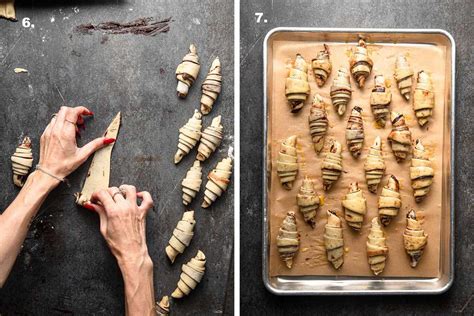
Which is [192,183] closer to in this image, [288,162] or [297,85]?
[288,162]

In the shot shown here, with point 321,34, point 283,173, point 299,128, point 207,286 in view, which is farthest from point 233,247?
Result: point 321,34

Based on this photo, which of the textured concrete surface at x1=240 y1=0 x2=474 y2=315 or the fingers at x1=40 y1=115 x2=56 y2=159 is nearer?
the fingers at x1=40 y1=115 x2=56 y2=159

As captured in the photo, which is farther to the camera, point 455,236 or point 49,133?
point 455,236

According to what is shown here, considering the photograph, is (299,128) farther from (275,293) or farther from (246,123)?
(275,293)

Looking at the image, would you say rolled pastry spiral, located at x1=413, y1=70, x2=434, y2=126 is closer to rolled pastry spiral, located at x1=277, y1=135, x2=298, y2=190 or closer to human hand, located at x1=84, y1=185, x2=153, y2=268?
rolled pastry spiral, located at x1=277, y1=135, x2=298, y2=190

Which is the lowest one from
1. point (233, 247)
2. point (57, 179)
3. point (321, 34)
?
point (233, 247)

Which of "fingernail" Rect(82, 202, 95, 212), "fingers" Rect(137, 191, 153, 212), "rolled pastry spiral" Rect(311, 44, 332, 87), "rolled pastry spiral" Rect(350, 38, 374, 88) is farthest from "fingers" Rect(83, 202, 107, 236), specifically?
"rolled pastry spiral" Rect(350, 38, 374, 88)

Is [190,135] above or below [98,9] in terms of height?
below
